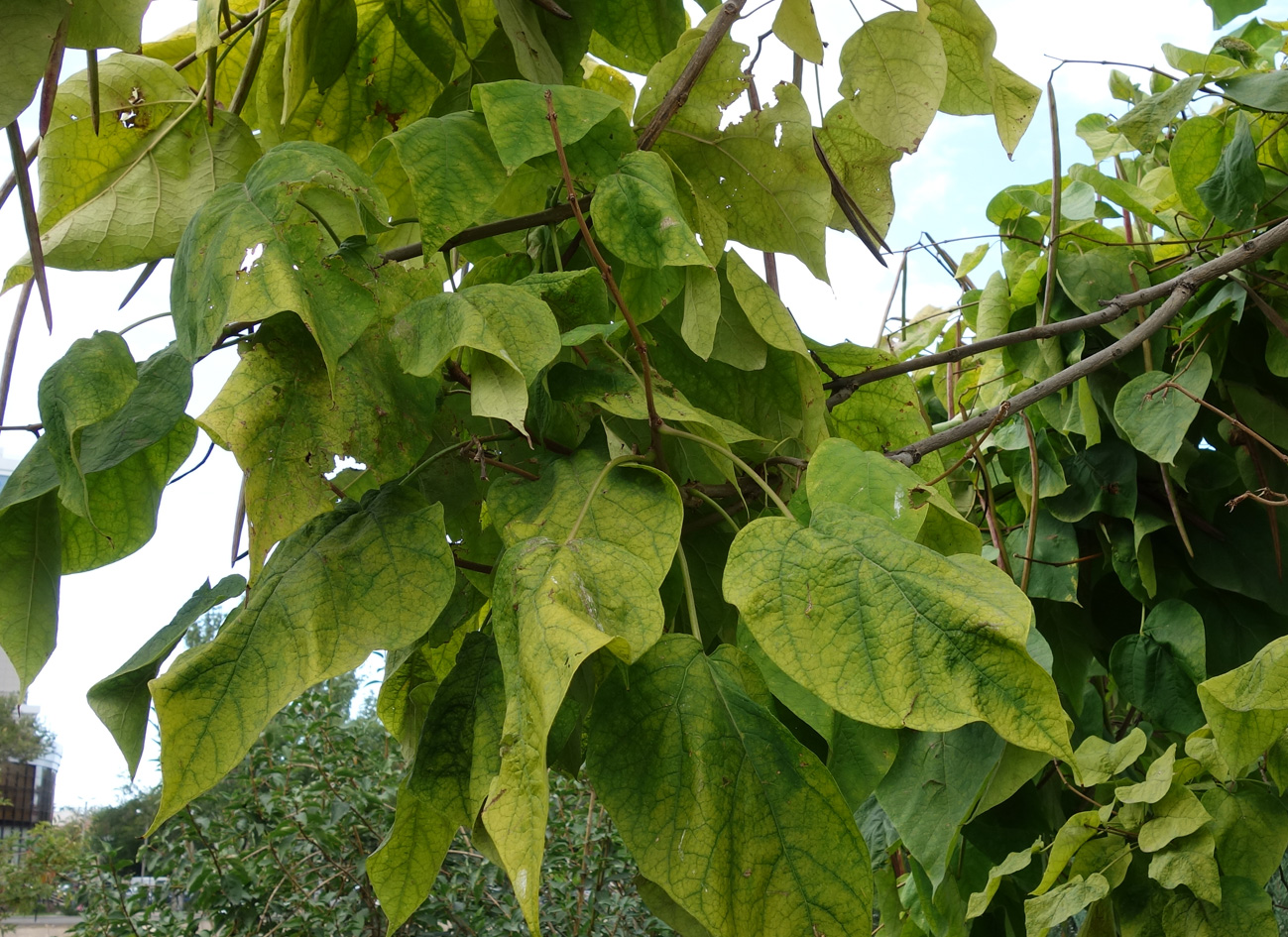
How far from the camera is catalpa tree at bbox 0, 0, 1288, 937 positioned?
0.69 feet

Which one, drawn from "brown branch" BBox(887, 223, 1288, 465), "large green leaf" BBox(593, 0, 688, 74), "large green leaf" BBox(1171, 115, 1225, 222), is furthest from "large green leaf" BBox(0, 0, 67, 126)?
"large green leaf" BBox(1171, 115, 1225, 222)

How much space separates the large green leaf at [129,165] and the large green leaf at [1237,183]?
23.1 inches

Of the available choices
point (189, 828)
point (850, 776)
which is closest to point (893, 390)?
point (850, 776)

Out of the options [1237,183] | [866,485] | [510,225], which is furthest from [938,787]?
[1237,183]

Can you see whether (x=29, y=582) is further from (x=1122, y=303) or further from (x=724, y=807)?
(x=1122, y=303)

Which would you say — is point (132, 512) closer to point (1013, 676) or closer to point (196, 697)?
point (196, 697)

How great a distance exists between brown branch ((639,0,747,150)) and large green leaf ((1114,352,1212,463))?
0.38 m

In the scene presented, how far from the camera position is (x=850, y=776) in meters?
0.25

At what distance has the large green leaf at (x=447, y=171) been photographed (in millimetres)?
258

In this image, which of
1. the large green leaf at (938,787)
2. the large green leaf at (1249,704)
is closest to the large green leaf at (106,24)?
the large green leaf at (938,787)

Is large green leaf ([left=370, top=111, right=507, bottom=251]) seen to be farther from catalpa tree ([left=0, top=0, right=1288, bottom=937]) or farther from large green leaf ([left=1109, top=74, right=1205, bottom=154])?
large green leaf ([left=1109, top=74, right=1205, bottom=154])

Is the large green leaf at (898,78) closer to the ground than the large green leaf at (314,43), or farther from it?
closer to the ground

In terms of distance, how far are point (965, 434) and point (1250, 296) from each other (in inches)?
14.5

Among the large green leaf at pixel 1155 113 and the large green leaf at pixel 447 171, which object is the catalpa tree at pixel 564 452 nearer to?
the large green leaf at pixel 447 171
